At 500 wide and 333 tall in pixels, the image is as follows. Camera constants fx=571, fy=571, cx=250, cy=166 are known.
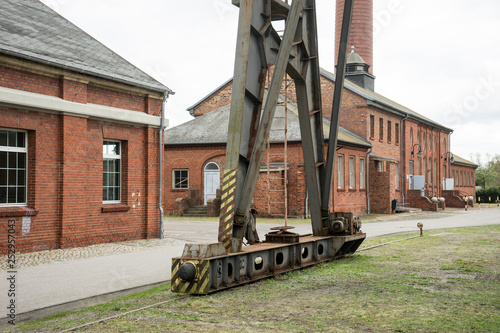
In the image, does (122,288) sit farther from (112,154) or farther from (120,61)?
(120,61)

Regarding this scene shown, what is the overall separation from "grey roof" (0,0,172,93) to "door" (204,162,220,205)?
15.0 m

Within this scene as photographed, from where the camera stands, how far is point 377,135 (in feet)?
126

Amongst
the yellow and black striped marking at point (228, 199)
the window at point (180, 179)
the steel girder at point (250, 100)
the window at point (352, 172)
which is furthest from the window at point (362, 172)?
the yellow and black striped marking at point (228, 199)

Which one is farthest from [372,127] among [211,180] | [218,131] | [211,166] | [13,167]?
[13,167]

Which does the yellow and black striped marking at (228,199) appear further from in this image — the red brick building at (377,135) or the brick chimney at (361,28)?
the brick chimney at (361,28)

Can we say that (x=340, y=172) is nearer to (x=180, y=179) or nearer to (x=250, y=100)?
(x=180, y=179)

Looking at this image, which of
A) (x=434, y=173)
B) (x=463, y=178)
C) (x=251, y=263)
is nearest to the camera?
(x=251, y=263)

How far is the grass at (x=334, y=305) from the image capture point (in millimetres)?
6297

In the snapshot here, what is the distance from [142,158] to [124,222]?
203 cm

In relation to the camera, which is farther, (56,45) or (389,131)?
(389,131)

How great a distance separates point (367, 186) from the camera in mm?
36375

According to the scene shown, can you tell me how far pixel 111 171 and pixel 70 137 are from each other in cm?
210

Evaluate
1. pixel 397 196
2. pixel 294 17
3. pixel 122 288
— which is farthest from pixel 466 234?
pixel 397 196

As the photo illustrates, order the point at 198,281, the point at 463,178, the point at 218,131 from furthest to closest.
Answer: the point at 463,178 < the point at 218,131 < the point at 198,281
